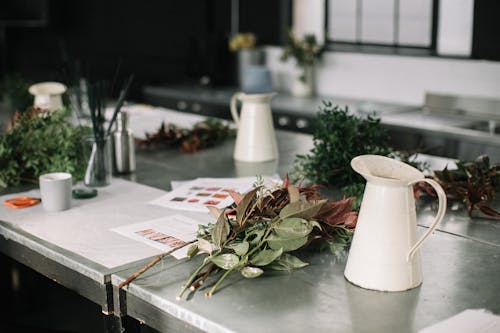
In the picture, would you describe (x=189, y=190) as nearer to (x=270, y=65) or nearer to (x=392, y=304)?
(x=392, y=304)

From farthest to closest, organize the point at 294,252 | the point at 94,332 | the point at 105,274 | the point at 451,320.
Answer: the point at 94,332, the point at 294,252, the point at 105,274, the point at 451,320

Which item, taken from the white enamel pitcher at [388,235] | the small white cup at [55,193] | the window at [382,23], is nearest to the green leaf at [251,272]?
the white enamel pitcher at [388,235]

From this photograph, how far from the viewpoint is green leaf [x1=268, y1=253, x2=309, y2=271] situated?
5.35 ft

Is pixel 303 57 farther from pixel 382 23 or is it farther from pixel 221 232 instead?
pixel 221 232

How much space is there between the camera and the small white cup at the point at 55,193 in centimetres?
210

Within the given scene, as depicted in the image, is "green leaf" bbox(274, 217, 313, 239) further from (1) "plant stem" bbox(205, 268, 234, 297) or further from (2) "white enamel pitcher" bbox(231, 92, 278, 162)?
(2) "white enamel pitcher" bbox(231, 92, 278, 162)

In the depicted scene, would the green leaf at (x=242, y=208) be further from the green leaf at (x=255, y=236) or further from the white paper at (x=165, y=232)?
the white paper at (x=165, y=232)

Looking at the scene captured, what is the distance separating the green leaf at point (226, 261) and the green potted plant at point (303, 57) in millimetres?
4037

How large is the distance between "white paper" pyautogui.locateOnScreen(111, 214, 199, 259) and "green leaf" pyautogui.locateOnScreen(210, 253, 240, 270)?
0.57 feet

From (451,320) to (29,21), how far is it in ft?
16.5

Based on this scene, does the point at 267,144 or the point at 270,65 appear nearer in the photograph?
the point at 267,144

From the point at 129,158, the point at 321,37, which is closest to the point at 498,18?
the point at 321,37

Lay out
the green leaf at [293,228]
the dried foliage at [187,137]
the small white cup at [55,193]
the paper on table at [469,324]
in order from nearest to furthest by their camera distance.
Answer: the paper on table at [469,324] → the green leaf at [293,228] → the small white cup at [55,193] → the dried foliage at [187,137]

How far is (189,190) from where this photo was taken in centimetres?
235
